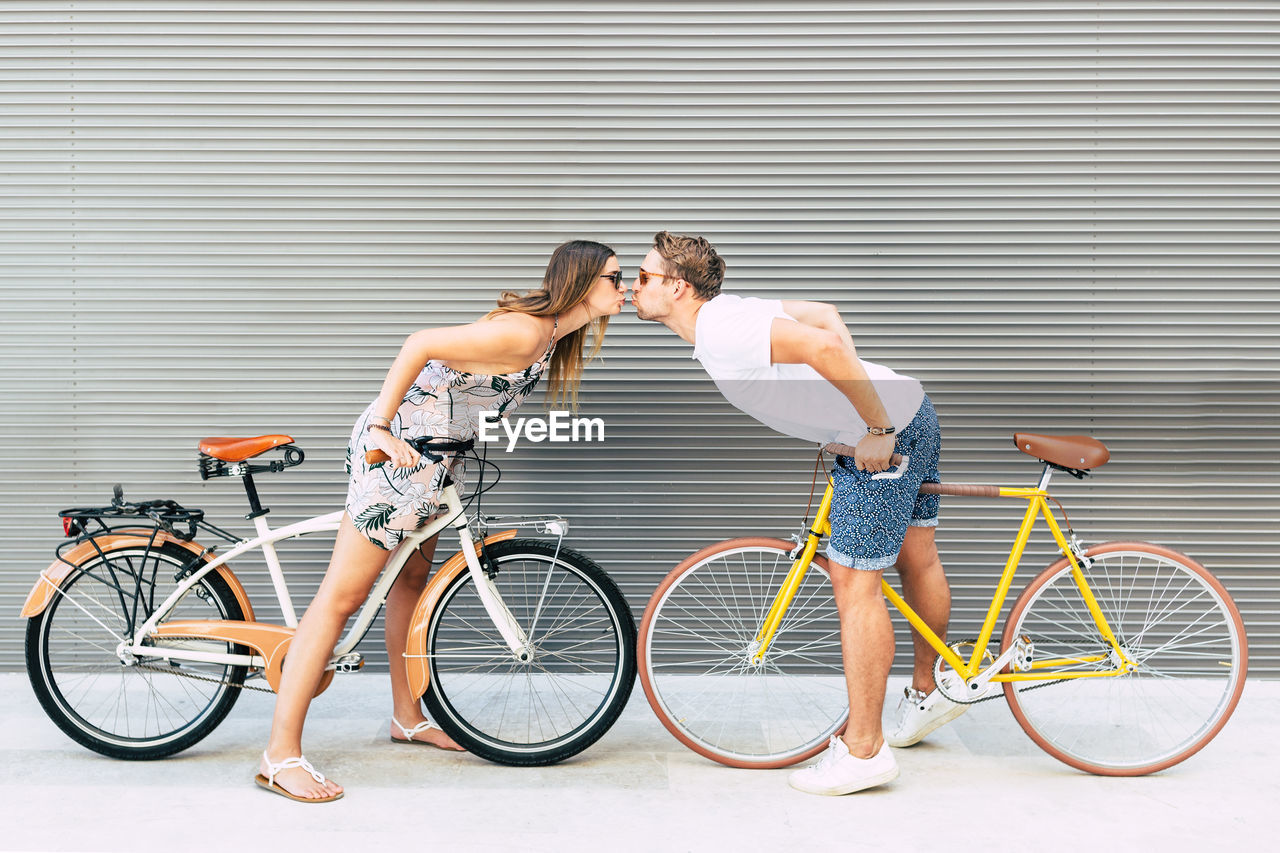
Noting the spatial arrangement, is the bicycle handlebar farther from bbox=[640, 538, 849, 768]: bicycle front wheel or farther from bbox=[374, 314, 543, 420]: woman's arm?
bbox=[640, 538, 849, 768]: bicycle front wheel

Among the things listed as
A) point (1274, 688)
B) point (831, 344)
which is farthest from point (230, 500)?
point (1274, 688)

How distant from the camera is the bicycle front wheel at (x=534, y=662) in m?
3.36

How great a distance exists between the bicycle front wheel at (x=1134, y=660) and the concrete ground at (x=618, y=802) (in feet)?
0.39

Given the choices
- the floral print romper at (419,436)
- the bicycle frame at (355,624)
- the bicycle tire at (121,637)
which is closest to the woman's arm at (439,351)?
the floral print romper at (419,436)

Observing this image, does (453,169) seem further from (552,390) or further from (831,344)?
(831,344)

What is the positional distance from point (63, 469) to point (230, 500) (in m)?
0.67

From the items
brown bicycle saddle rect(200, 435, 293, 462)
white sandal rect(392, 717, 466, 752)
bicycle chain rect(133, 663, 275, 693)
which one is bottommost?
white sandal rect(392, 717, 466, 752)

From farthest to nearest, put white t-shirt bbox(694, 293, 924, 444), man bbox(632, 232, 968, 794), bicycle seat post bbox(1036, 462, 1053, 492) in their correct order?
bicycle seat post bbox(1036, 462, 1053, 492) < man bbox(632, 232, 968, 794) < white t-shirt bbox(694, 293, 924, 444)

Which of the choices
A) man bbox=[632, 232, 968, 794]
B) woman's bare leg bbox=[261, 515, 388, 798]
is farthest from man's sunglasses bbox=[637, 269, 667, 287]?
woman's bare leg bbox=[261, 515, 388, 798]

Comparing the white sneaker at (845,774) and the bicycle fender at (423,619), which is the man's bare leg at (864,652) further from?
the bicycle fender at (423,619)

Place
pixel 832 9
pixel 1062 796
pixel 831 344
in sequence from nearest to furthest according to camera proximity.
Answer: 1. pixel 831 344
2. pixel 1062 796
3. pixel 832 9

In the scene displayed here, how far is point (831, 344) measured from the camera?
2.95 meters

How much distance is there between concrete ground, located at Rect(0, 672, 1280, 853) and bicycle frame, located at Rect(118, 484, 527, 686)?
36 cm

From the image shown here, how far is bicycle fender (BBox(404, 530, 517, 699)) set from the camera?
3270 mm
